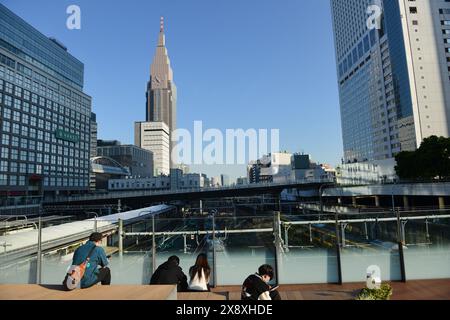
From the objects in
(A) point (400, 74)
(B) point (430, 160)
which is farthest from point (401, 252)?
(A) point (400, 74)

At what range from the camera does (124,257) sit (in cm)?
842

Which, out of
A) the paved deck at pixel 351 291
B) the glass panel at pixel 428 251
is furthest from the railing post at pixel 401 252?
the paved deck at pixel 351 291

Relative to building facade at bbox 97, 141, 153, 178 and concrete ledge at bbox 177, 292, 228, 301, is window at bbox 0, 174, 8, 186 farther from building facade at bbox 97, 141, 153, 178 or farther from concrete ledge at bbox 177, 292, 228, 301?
building facade at bbox 97, 141, 153, 178

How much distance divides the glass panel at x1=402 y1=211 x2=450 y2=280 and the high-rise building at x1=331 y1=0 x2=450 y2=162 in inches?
3485

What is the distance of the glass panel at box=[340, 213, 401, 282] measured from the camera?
834 cm

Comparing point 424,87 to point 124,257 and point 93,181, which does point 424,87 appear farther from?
point 93,181

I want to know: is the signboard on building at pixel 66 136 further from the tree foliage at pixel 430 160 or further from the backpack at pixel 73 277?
the backpack at pixel 73 277

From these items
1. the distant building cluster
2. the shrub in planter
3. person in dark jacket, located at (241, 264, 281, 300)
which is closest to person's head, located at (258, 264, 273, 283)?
person in dark jacket, located at (241, 264, 281, 300)

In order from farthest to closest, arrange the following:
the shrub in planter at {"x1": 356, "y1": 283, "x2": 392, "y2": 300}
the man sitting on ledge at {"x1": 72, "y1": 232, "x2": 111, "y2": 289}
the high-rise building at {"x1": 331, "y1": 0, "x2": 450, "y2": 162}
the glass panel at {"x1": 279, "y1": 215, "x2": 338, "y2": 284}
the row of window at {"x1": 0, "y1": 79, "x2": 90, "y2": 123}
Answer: the high-rise building at {"x1": 331, "y1": 0, "x2": 450, "y2": 162} → the row of window at {"x1": 0, "y1": 79, "x2": 90, "y2": 123} → the glass panel at {"x1": 279, "y1": 215, "x2": 338, "y2": 284} → the shrub in planter at {"x1": 356, "y1": 283, "x2": 392, "y2": 300} → the man sitting on ledge at {"x1": 72, "y1": 232, "x2": 111, "y2": 289}

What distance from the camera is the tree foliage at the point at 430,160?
48188 millimetres

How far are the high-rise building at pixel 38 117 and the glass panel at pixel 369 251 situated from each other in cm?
7656
